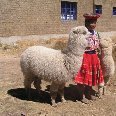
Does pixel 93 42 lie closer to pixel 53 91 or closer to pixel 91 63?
pixel 91 63

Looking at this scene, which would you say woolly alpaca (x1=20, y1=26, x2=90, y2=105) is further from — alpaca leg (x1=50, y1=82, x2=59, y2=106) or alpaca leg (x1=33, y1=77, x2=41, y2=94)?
alpaca leg (x1=33, y1=77, x2=41, y2=94)

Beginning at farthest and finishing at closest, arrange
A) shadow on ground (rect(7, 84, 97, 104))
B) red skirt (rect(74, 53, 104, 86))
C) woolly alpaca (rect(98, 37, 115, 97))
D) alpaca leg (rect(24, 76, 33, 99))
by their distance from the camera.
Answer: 1. shadow on ground (rect(7, 84, 97, 104))
2. alpaca leg (rect(24, 76, 33, 99))
3. woolly alpaca (rect(98, 37, 115, 97))
4. red skirt (rect(74, 53, 104, 86))

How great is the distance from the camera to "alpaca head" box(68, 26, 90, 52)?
20.9 feet

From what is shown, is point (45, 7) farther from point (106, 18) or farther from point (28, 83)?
point (28, 83)

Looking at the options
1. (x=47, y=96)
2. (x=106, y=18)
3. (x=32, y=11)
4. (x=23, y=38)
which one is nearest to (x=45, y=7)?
(x=32, y=11)

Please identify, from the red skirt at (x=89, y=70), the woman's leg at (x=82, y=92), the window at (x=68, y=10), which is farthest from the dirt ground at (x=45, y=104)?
the window at (x=68, y=10)

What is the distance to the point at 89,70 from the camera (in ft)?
22.9

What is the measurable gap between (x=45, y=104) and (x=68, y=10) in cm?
1452

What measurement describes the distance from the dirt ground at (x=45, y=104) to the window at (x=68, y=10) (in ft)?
40.8

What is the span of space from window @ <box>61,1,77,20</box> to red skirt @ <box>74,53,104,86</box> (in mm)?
13778

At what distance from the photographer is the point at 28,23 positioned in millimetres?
18391

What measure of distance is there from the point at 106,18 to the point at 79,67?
17.3 m

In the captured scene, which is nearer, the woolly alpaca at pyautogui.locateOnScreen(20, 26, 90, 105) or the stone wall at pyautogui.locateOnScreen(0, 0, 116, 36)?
the woolly alpaca at pyautogui.locateOnScreen(20, 26, 90, 105)

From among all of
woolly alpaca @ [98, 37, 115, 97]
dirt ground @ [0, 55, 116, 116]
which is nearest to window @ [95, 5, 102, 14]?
dirt ground @ [0, 55, 116, 116]
